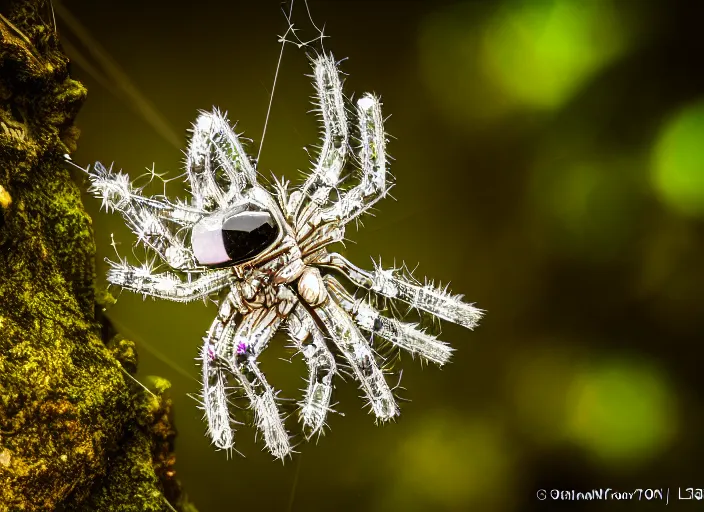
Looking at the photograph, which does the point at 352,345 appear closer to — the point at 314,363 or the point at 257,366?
the point at 314,363

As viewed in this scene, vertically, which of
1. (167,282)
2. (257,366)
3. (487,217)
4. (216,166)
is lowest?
(257,366)

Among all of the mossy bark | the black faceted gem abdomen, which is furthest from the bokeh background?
the black faceted gem abdomen

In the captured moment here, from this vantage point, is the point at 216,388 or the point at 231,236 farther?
the point at 216,388

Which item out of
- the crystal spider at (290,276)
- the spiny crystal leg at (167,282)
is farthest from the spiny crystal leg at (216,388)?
the spiny crystal leg at (167,282)

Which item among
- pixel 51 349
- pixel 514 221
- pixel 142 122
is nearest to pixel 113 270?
pixel 51 349

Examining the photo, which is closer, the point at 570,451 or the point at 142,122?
the point at 142,122

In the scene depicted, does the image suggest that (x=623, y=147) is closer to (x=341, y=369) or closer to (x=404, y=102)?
(x=404, y=102)

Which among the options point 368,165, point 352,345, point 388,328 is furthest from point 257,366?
point 368,165

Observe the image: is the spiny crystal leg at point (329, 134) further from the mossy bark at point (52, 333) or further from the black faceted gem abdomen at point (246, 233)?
the mossy bark at point (52, 333)
